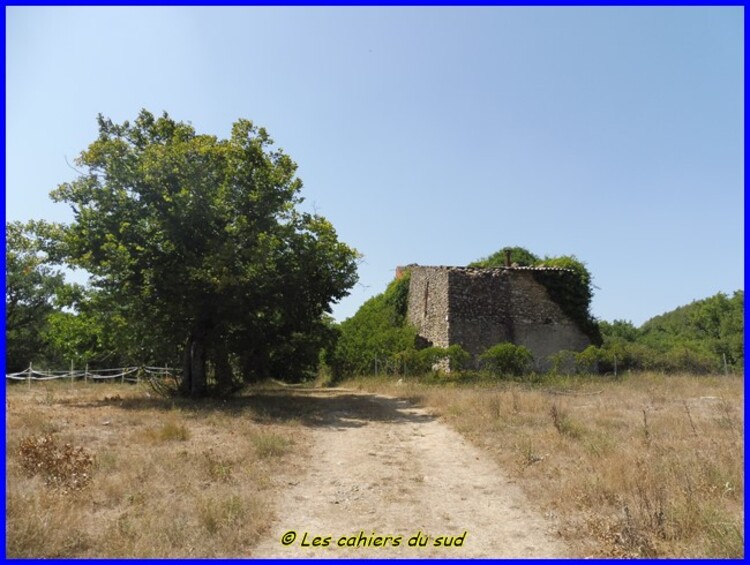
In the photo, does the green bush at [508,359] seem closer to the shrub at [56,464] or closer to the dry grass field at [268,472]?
the dry grass field at [268,472]

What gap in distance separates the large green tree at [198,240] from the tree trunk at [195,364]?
3cm

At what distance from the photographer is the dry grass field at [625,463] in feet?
17.0

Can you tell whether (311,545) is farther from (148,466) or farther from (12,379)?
(12,379)

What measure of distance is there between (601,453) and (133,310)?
13187 millimetres

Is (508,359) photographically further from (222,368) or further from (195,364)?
(195,364)

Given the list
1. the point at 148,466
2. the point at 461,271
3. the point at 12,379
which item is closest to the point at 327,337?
the point at 461,271

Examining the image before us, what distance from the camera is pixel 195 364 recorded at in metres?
17.7

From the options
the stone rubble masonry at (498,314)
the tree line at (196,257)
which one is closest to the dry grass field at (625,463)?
the tree line at (196,257)

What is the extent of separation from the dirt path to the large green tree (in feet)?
20.9

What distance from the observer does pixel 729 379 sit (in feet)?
68.8

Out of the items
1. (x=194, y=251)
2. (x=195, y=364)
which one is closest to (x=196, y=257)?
(x=194, y=251)

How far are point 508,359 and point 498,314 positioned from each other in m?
3.40

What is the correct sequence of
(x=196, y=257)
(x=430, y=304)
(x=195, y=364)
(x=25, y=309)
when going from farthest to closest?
1. (x=25, y=309)
2. (x=430, y=304)
3. (x=195, y=364)
4. (x=196, y=257)

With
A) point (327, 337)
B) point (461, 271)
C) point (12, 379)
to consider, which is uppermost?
point (461, 271)
